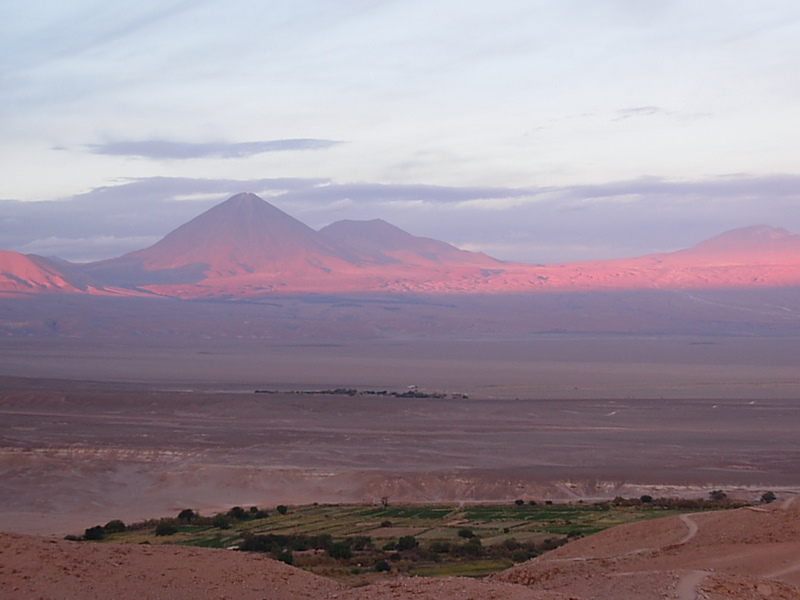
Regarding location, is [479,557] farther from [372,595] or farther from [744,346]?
[744,346]

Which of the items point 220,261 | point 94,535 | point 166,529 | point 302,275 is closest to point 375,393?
point 166,529

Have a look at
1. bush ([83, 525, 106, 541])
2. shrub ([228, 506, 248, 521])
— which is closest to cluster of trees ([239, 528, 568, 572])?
bush ([83, 525, 106, 541])

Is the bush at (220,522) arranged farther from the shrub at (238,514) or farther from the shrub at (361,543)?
Result: the shrub at (361,543)

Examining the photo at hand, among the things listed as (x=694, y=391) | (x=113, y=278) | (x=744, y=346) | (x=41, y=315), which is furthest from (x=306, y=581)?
(x=113, y=278)

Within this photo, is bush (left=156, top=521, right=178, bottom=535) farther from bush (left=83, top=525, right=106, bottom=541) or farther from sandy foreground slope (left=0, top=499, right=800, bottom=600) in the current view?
sandy foreground slope (left=0, top=499, right=800, bottom=600)

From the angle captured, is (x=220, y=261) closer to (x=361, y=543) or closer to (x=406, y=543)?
(x=361, y=543)

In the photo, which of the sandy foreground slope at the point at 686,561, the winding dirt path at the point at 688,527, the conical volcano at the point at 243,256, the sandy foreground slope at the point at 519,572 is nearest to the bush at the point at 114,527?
the sandy foreground slope at the point at 519,572

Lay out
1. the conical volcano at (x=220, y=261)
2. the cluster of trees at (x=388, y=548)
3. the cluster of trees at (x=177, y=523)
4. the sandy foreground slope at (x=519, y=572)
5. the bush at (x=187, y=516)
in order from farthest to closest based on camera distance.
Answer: the conical volcano at (x=220, y=261) < the bush at (x=187, y=516) < the cluster of trees at (x=177, y=523) < the cluster of trees at (x=388, y=548) < the sandy foreground slope at (x=519, y=572)
